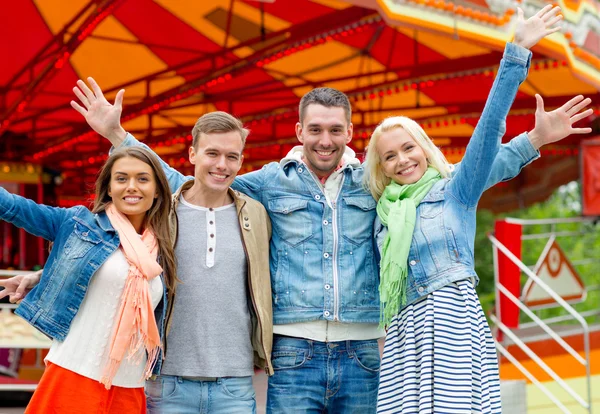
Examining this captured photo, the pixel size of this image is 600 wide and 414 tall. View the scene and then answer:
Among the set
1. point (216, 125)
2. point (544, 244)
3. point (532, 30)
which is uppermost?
point (544, 244)

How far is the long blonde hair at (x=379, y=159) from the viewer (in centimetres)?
280

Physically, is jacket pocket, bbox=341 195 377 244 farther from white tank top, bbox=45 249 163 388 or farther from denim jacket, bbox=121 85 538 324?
white tank top, bbox=45 249 163 388

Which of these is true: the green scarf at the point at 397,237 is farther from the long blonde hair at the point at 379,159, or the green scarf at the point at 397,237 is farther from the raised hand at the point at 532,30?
the raised hand at the point at 532,30

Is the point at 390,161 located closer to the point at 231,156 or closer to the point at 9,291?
the point at 231,156

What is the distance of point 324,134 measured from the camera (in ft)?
9.26

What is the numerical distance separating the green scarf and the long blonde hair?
0.06 metres

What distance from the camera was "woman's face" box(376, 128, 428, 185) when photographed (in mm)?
2783

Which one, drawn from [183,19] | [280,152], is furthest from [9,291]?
[280,152]

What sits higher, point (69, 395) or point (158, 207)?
point (158, 207)

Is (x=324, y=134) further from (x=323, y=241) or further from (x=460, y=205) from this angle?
(x=460, y=205)

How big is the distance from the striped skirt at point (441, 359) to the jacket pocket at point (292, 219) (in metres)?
0.43

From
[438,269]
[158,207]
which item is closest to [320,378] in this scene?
[438,269]

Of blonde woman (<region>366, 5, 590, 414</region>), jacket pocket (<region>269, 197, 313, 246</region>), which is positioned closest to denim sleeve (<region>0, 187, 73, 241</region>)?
jacket pocket (<region>269, 197, 313, 246</region>)

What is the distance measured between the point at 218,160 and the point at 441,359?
0.93 metres
